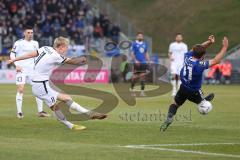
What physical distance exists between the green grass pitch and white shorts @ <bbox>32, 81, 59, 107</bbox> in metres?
0.64

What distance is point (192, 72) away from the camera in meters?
16.0

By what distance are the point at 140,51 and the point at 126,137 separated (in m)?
16.8

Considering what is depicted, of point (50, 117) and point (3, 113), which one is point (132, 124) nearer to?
point (50, 117)

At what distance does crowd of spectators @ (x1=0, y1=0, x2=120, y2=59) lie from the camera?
46.9 metres

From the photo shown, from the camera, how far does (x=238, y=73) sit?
4612cm

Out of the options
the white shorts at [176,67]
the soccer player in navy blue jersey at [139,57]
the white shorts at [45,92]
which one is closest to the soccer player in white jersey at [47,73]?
the white shorts at [45,92]

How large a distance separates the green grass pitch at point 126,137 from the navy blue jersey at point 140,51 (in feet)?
30.0

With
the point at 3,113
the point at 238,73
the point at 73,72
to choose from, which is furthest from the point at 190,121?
the point at 238,73

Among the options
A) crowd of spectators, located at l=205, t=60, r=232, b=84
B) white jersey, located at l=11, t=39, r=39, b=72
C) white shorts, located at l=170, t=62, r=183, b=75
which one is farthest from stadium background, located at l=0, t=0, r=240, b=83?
white jersey, located at l=11, t=39, r=39, b=72

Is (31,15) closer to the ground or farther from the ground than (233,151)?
farther from the ground

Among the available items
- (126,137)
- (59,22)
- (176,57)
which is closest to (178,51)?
(176,57)

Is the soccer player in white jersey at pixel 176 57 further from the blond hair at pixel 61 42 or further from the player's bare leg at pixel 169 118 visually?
the blond hair at pixel 61 42

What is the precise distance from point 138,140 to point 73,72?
28160 mm

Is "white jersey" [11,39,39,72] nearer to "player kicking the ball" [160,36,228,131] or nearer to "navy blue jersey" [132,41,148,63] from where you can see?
"player kicking the ball" [160,36,228,131]
